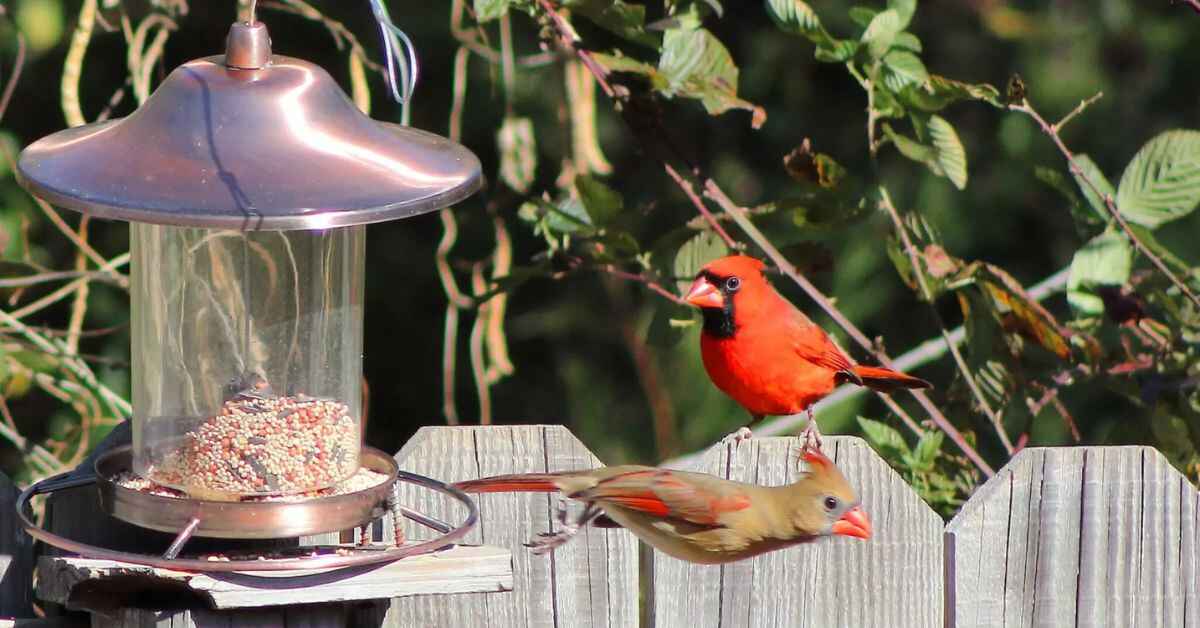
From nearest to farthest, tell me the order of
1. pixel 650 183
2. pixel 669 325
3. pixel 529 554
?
1. pixel 529 554
2. pixel 669 325
3. pixel 650 183

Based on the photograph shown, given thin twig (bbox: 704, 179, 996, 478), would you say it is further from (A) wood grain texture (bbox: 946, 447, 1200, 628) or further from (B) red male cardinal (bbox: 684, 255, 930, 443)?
(A) wood grain texture (bbox: 946, 447, 1200, 628)

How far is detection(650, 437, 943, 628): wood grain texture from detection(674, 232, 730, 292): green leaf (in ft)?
2.49

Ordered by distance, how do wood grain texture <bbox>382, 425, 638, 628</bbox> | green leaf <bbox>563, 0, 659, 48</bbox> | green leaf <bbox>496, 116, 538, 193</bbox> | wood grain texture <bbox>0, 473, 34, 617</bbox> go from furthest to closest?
1. green leaf <bbox>496, 116, 538, 193</bbox>
2. green leaf <bbox>563, 0, 659, 48</bbox>
3. wood grain texture <bbox>382, 425, 638, 628</bbox>
4. wood grain texture <bbox>0, 473, 34, 617</bbox>

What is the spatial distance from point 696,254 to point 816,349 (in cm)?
29

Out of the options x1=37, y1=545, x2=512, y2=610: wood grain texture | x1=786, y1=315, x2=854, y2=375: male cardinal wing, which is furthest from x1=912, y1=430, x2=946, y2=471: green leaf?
x1=37, y1=545, x2=512, y2=610: wood grain texture

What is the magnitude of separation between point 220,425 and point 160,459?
0.11m

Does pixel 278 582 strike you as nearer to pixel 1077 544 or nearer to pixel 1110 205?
pixel 1077 544

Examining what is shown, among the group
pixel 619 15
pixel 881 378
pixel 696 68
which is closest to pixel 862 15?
pixel 696 68

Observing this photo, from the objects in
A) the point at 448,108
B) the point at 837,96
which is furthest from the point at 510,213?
the point at 837,96

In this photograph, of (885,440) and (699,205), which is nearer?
(885,440)

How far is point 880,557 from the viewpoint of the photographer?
2.62m

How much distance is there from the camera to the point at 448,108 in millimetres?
5031

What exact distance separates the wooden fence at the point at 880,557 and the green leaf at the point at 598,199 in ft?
2.46

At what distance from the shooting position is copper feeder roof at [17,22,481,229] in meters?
1.99
